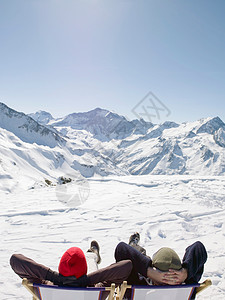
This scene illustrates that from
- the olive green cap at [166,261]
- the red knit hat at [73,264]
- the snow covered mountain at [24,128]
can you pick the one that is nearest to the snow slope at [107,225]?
the olive green cap at [166,261]

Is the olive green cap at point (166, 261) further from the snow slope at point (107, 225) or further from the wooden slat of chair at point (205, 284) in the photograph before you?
the snow slope at point (107, 225)

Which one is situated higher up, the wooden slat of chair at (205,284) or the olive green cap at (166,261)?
the olive green cap at (166,261)

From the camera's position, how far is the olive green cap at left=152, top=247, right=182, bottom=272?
215 cm

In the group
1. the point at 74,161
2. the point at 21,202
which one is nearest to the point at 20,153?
the point at 74,161

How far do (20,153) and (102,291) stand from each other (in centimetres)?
11262

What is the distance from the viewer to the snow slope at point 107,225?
13.3 feet

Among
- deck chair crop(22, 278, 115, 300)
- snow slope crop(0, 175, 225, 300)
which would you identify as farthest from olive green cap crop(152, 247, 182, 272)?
snow slope crop(0, 175, 225, 300)

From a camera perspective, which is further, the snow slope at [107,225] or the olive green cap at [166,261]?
the snow slope at [107,225]

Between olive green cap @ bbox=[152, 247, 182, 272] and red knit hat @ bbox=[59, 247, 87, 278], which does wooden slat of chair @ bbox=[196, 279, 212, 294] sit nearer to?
Answer: olive green cap @ bbox=[152, 247, 182, 272]

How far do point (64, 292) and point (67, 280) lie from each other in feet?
0.38

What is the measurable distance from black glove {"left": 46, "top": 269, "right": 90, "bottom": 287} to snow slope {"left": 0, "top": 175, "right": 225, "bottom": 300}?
4.88 feet

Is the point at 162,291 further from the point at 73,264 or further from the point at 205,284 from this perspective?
the point at 73,264

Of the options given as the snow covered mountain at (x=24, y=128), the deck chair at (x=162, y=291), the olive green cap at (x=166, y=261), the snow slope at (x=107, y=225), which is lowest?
the snow slope at (x=107, y=225)

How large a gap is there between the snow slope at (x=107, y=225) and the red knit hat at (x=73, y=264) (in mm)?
1715
